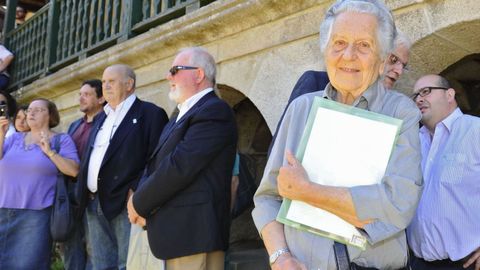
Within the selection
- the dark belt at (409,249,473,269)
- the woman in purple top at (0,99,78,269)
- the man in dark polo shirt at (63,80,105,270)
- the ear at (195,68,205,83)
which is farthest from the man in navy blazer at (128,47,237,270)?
the woman in purple top at (0,99,78,269)

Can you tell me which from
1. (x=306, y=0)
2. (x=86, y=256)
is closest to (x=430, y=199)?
(x=306, y=0)

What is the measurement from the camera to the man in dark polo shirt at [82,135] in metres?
4.03

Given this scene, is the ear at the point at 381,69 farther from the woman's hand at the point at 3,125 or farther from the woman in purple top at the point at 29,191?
the woman's hand at the point at 3,125

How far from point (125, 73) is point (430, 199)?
241cm

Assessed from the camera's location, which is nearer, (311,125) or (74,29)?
(311,125)

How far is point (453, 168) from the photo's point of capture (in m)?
2.27

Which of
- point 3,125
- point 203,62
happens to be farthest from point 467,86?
point 3,125

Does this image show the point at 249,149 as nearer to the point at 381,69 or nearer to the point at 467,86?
the point at 467,86

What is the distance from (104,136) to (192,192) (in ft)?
4.20

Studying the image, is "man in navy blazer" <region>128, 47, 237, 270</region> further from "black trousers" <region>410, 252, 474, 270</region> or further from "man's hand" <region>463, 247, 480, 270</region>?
"man's hand" <region>463, 247, 480, 270</region>

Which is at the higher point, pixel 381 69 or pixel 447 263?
pixel 381 69

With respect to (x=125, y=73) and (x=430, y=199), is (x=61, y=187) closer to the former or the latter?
(x=125, y=73)

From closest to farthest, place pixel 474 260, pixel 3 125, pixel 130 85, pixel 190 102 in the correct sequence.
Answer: pixel 474 260, pixel 190 102, pixel 130 85, pixel 3 125

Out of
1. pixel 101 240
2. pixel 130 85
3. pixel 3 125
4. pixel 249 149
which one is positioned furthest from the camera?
pixel 249 149
